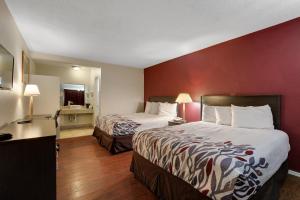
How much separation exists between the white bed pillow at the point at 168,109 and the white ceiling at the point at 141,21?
1585 mm

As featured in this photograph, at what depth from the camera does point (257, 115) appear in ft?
8.28

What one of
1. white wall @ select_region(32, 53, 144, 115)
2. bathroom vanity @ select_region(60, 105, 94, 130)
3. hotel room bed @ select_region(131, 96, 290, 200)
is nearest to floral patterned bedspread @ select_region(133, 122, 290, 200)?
hotel room bed @ select_region(131, 96, 290, 200)

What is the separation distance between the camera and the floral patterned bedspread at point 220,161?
48.3 inches

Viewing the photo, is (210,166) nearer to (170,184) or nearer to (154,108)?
(170,184)

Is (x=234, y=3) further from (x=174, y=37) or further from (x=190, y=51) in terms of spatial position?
(x=190, y=51)

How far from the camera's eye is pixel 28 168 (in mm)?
1373

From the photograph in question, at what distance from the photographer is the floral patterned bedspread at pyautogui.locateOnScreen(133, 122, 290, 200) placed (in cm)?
123

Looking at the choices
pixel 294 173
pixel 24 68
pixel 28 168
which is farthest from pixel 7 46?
pixel 294 173

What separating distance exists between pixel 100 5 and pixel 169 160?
2204mm

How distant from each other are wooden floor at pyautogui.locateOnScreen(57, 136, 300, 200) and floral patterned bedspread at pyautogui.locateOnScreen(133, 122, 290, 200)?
461 mm

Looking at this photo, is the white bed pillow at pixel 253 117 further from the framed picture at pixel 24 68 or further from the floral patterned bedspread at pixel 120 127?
the framed picture at pixel 24 68

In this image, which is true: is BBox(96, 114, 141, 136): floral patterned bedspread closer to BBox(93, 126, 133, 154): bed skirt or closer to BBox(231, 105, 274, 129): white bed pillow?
BBox(93, 126, 133, 154): bed skirt

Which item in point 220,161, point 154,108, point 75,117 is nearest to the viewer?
point 220,161

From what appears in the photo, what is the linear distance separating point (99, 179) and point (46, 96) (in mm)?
2966
